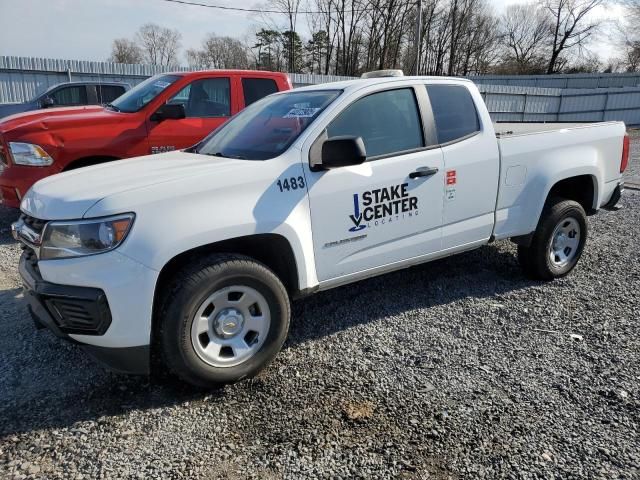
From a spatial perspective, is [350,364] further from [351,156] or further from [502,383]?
[351,156]

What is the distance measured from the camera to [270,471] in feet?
7.47

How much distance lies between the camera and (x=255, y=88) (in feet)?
22.3

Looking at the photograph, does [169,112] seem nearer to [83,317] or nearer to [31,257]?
[31,257]

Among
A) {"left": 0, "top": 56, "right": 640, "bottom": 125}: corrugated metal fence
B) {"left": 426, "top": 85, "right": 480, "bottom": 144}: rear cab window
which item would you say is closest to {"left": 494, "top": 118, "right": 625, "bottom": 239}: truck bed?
{"left": 426, "top": 85, "right": 480, "bottom": 144}: rear cab window

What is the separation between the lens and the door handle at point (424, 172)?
3.48 m

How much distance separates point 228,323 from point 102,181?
1.15 meters

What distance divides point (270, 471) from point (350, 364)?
3.44ft

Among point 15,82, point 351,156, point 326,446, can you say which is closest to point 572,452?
point 326,446

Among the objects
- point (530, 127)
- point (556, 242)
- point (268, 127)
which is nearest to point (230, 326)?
point (268, 127)

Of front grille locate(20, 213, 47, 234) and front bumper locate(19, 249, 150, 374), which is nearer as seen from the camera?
front bumper locate(19, 249, 150, 374)

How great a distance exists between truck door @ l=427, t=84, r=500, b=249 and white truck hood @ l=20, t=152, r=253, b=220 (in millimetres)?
1646

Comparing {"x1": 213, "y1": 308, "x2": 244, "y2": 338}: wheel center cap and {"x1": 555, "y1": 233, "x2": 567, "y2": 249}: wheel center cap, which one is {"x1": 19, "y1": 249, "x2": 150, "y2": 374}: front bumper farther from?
{"x1": 555, "y1": 233, "x2": 567, "y2": 249}: wheel center cap

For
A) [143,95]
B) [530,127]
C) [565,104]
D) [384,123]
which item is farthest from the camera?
[565,104]

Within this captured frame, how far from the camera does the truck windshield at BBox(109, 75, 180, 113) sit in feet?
20.0
